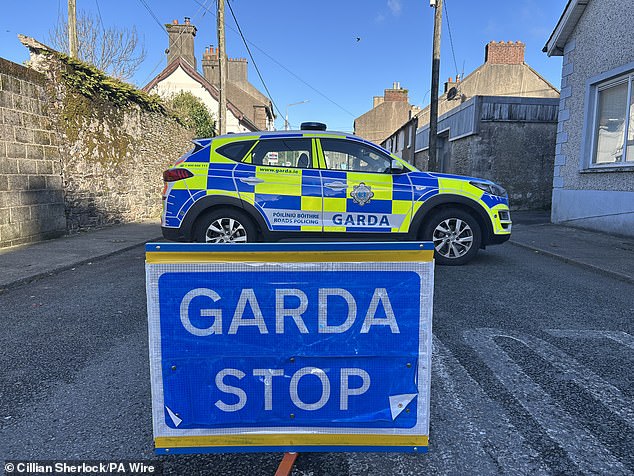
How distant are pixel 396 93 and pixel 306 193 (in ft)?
166

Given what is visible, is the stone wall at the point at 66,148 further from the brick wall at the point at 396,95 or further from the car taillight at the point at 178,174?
the brick wall at the point at 396,95

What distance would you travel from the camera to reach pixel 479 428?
2.28 meters

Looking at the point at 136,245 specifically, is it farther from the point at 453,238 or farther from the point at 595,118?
the point at 595,118

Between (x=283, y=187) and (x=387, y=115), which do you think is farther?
(x=387, y=115)

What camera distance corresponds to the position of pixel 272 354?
76.5 inches

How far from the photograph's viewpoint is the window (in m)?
9.55

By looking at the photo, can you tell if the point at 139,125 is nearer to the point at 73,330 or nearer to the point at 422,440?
the point at 73,330

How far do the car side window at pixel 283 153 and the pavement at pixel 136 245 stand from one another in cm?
316

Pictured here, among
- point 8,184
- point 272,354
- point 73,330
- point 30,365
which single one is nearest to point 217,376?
point 272,354

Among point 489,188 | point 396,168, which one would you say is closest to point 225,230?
point 396,168

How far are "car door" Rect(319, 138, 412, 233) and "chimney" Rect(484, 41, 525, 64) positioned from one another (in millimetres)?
26780

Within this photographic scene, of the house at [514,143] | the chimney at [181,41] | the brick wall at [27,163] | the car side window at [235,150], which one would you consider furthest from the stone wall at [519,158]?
the chimney at [181,41]

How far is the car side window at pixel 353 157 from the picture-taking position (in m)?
6.00

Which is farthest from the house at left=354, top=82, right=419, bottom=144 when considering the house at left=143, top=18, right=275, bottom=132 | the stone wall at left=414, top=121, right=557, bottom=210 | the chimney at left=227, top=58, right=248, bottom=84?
the stone wall at left=414, top=121, right=557, bottom=210
